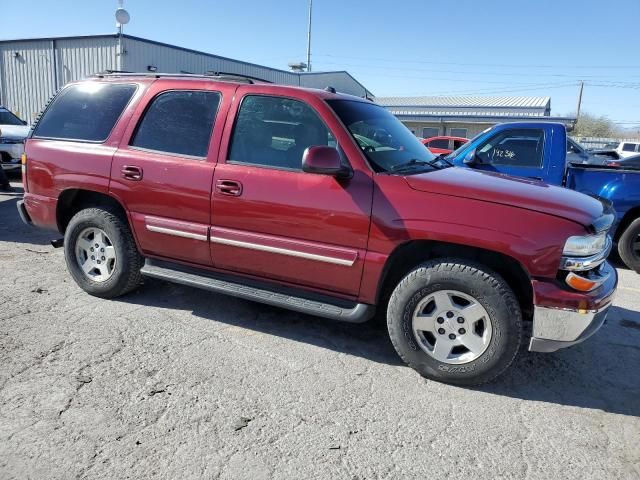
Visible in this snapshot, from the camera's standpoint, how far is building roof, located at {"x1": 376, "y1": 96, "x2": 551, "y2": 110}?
3797cm

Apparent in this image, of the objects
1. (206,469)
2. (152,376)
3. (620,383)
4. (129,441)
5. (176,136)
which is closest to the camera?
(206,469)

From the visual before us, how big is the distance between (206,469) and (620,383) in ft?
9.26

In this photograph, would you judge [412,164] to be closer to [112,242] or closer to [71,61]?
[112,242]

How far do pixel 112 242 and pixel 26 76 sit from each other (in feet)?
72.6

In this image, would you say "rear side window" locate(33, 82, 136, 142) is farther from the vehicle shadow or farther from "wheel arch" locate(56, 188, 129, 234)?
the vehicle shadow

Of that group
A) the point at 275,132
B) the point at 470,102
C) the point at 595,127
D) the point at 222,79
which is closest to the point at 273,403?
the point at 275,132

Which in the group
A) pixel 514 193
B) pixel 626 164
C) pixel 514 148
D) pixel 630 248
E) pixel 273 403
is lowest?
pixel 273 403

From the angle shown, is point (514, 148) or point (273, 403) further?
point (514, 148)

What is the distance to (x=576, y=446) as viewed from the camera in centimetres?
271

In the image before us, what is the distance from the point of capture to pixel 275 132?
371 cm

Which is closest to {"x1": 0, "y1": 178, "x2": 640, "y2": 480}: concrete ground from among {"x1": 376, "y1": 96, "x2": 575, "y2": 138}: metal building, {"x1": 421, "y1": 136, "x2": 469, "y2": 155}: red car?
{"x1": 421, "y1": 136, "x2": 469, "y2": 155}: red car

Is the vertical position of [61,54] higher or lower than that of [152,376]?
higher

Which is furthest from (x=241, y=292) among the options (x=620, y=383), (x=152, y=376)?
(x=620, y=383)

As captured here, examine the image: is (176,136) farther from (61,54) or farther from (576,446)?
(61,54)
